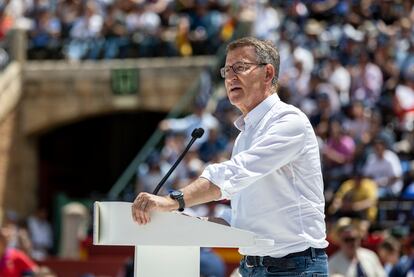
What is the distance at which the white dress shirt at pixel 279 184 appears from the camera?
531cm

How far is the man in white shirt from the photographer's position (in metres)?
5.30

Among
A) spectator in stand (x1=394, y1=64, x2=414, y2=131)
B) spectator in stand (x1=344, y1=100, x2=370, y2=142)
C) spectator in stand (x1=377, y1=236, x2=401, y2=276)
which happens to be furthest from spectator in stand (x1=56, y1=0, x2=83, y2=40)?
spectator in stand (x1=377, y1=236, x2=401, y2=276)

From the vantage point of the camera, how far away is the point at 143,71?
22031 millimetres

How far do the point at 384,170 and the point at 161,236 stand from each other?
9.91 meters

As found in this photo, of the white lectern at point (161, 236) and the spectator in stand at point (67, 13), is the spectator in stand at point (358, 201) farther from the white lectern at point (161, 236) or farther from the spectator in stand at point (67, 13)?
the white lectern at point (161, 236)

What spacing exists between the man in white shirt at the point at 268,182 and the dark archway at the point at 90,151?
60.2ft

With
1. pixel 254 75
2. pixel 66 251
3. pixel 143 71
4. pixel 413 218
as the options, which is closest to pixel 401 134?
pixel 413 218

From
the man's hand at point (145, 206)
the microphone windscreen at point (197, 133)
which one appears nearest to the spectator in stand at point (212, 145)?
the microphone windscreen at point (197, 133)

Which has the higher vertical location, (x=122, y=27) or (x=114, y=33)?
(x=122, y=27)

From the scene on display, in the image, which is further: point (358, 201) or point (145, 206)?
point (358, 201)

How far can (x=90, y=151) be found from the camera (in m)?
25.5

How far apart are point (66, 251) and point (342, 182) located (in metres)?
4.55

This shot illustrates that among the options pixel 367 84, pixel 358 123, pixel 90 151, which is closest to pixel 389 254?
pixel 358 123

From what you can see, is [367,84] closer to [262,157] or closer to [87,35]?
[87,35]
